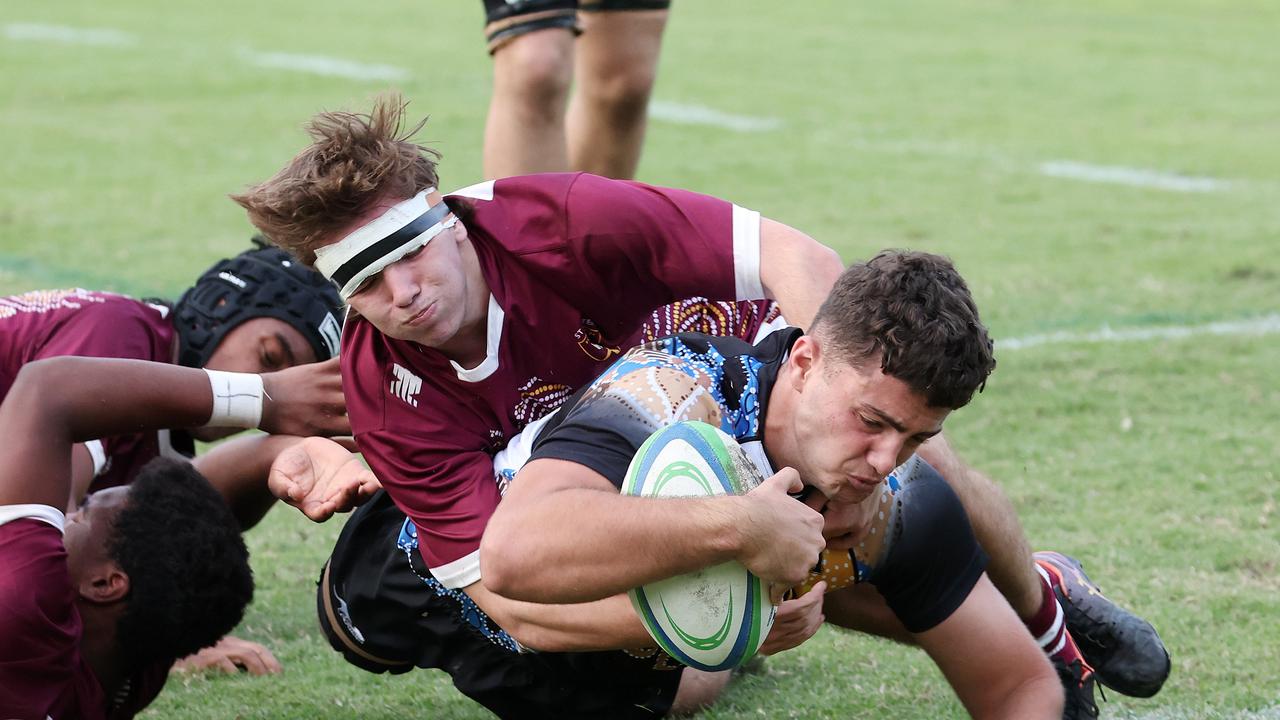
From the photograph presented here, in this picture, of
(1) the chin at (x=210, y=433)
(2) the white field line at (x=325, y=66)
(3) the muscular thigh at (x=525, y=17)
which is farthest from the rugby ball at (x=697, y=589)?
(2) the white field line at (x=325, y=66)

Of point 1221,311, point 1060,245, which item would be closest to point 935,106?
point 1060,245

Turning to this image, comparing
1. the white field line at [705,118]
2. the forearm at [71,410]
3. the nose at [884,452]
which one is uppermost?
the nose at [884,452]

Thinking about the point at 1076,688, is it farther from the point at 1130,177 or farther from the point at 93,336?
the point at 1130,177

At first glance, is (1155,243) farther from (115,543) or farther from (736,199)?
(115,543)

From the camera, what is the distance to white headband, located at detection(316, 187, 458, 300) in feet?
11.3

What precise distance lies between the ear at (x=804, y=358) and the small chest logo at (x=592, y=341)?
69cm

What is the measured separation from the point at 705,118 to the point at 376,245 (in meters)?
8.68

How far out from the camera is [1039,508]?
16.0 ft

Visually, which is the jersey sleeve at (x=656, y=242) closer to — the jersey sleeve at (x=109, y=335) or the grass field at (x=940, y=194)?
the grass field at (x=940, y=194)

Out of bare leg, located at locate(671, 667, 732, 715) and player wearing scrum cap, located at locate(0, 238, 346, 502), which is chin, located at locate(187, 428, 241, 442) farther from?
bare leg, located at locate(671, 667, 732, 715)

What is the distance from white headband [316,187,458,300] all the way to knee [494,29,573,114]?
2.20 metres

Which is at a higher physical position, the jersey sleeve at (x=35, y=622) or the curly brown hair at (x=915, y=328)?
the curly brown hair at (x=915, y=328)

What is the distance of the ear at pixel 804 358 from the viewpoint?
3082 millimetres

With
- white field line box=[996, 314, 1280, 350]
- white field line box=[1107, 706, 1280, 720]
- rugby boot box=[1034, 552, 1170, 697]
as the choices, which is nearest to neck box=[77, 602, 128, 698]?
rugby boot box=[1034, 552, 1170, 697]
